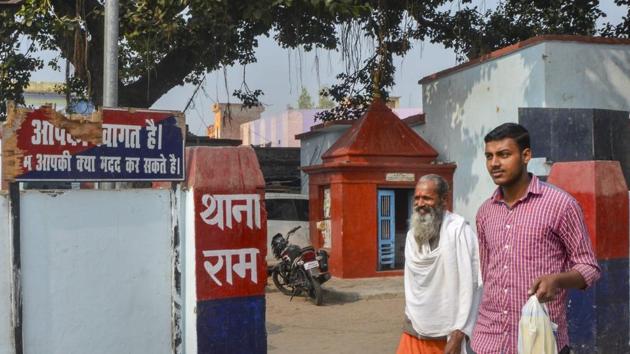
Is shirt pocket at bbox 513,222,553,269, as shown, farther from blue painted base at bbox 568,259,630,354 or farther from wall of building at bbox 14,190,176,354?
blue painted base at bbox 568,259,630,354

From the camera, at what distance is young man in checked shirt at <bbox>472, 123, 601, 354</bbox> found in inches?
113

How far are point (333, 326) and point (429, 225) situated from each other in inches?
217

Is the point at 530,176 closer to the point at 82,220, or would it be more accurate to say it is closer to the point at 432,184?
the point at 432,184

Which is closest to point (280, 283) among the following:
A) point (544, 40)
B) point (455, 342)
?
point (544, 40)

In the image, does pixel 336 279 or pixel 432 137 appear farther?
pixel 432 137

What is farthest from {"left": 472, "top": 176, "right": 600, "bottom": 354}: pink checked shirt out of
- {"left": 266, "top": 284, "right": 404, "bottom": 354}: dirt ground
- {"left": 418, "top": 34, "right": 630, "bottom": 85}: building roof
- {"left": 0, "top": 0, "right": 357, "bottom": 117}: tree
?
{"left": 418, "top": 34, "right": 630, "bottom": 85}: building roof

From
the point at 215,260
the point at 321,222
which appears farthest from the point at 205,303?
the point at 321,222

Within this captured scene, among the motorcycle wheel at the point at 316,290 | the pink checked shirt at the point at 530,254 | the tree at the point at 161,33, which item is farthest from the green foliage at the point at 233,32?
the pink checked shirt at the point at 530,254

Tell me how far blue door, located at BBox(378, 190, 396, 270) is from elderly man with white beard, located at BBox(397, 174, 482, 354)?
8730 mm

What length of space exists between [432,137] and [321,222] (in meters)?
2.62

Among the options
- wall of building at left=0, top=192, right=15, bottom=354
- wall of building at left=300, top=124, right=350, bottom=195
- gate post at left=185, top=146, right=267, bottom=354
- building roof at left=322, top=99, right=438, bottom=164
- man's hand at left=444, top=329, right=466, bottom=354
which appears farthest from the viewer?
wall of building at left=300, top=124, right=350, bottom=195

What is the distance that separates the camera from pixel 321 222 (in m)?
13.4

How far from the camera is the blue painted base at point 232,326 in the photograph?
4770 millimetres

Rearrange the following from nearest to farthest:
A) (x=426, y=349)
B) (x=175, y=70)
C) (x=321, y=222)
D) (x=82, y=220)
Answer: (x=426, y=349) < (x=82, y=220) < (x=175, y=70) < (x=321, y=222)
